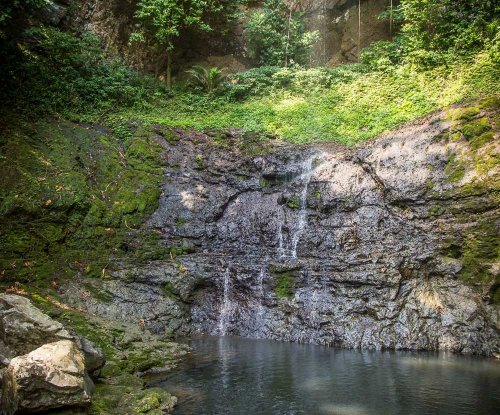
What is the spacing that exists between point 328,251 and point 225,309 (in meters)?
3.36

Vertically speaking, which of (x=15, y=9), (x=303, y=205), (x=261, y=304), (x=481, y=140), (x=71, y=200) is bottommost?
(x=261, y=304)

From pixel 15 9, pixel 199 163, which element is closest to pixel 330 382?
pixel 199 163

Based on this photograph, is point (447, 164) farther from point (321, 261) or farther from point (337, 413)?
point (337, 413)

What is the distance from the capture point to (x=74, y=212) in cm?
1205

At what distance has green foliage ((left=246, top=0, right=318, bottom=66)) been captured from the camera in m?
20.9

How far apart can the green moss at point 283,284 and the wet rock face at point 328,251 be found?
0.03 meters

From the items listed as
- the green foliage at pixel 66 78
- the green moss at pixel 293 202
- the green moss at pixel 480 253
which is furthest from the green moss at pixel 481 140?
the green foliage at pixel 66 78

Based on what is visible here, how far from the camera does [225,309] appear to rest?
38.7 ft

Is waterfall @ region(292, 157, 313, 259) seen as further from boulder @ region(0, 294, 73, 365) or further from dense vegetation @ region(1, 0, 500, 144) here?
boulder @ region(0, 294, 73, 365)

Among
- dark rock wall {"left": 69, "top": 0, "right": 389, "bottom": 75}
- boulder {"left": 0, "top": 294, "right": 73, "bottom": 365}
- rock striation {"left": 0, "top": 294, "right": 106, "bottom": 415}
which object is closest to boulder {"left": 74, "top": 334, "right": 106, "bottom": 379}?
rock striation {"left": 0, "top": 294, "right": 106, "bottom": 415}

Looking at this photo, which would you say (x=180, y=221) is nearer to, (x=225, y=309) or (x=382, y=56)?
(x=225, y=309)

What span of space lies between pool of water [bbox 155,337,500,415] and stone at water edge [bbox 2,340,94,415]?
168 cm

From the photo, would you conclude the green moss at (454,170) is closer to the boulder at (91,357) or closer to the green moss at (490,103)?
the green moss at (490,103)

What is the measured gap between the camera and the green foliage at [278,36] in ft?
68.7
